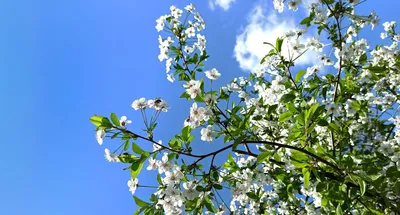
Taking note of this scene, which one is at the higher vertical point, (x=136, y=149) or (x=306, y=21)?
(x=306, y=21)

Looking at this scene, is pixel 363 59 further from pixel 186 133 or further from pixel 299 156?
pixel 186 133

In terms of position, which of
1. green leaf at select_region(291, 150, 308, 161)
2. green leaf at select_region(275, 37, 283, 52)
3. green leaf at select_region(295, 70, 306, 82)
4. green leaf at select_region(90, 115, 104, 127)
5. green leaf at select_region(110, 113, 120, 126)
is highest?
green leaf at select_region(275, 37, 283, 52)

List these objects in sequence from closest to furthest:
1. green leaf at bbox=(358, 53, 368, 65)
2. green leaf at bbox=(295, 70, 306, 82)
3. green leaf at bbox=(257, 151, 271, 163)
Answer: green leaf at bbox=(257, 151, 271, 163) < green leaf at bbox=(295, 70, 306, 82) < green leaf at bbox=(358, 53, 368, 65)

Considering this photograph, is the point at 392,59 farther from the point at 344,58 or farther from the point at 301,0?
the point at 301,0

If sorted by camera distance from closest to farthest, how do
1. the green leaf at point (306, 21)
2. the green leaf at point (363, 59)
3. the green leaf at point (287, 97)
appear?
the green leaf at point (287, 97) < the green leaf at point (306, 21) < the green leaf at point (363, 59)

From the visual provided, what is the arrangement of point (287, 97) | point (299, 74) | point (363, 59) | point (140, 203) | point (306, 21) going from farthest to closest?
point (363, 59)
point (299, 74)
point (306, 21)
point (287, 97)
point (140, 203)

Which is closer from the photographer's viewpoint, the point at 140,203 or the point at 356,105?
the point at 140,203

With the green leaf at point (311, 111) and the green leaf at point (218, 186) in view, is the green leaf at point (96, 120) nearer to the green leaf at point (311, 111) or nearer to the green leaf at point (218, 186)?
the green leaf at point (218, 186)

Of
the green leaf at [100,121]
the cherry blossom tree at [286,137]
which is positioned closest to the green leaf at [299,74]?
the cherry blossom tree at [286,137]

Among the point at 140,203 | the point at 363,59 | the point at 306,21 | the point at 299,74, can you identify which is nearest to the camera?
the point at 140,203

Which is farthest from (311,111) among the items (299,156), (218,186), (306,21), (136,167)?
(136,167)

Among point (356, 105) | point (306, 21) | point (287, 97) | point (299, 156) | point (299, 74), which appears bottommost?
point (299, 156)

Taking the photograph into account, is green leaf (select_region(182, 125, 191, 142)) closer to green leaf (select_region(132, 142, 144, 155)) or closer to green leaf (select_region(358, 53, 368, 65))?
green leaf (select_region(132, 142, 144, 155))

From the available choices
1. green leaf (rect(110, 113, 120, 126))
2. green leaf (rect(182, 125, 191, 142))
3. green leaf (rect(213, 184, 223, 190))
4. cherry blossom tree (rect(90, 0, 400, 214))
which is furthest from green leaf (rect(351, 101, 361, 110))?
green leaf (rect(110, 113, 120, 126))
